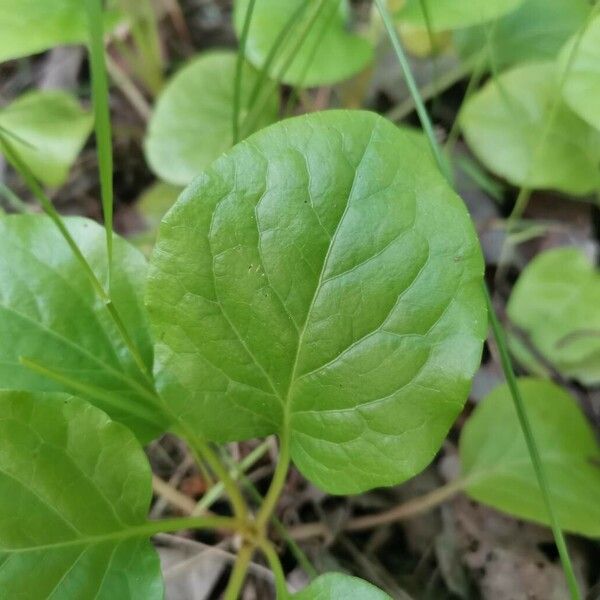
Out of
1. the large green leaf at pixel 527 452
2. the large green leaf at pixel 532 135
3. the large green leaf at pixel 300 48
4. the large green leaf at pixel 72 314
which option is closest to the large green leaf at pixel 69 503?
the large green leaf at pixel 72 314

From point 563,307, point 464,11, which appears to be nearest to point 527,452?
point 563,307

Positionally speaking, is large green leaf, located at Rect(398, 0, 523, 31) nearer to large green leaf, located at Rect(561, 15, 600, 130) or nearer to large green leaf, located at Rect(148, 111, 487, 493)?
large green leaf, located at Rect(561, 15, 600, 130)

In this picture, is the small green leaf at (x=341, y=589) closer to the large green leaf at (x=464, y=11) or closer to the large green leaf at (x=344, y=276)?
the large green leaf at (x=344, y=276)

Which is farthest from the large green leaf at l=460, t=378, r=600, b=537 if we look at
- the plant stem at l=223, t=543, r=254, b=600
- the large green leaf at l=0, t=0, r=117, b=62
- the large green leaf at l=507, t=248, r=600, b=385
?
the large green leaf at l=0, t=0, r=117, b=62

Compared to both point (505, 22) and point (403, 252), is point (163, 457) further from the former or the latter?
point (505, 22)

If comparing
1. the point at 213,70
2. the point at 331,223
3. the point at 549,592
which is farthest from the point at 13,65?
the point at 549,592
